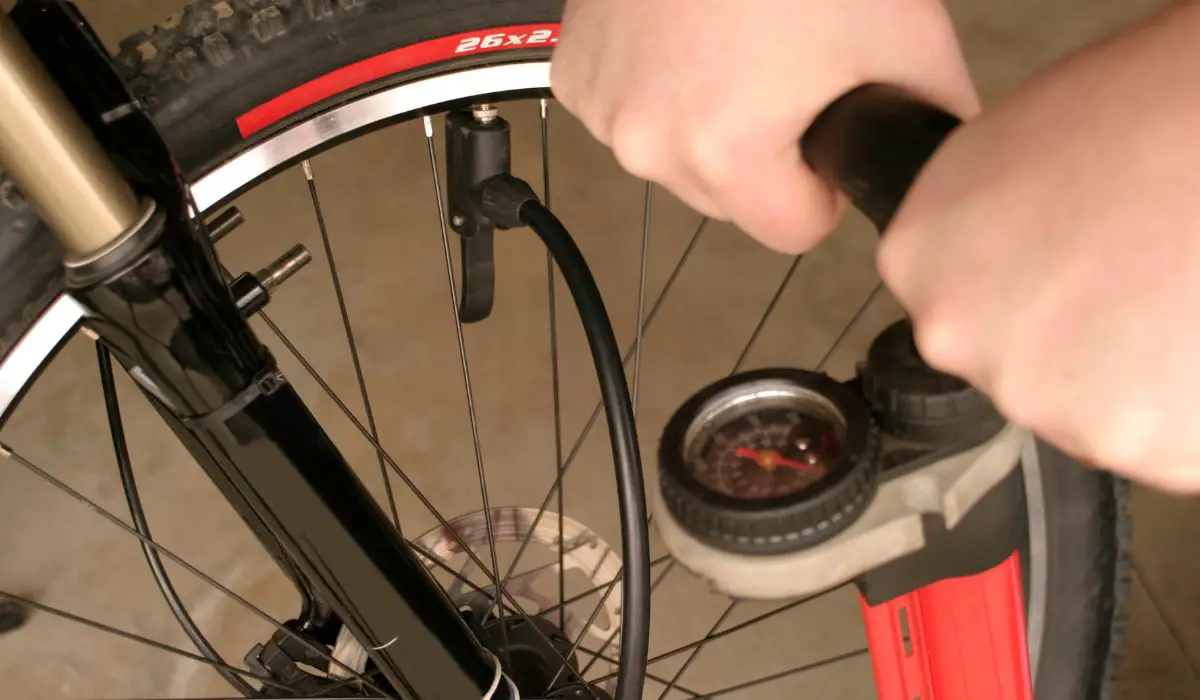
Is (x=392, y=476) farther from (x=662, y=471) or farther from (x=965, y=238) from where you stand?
(x=965, y=238)

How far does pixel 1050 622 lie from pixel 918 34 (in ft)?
1.85

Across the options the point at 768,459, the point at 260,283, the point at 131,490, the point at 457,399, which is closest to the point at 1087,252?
the point at 768,459

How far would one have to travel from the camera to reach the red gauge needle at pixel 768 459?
0.41 m

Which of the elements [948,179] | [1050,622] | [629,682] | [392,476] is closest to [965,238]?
[948,179]

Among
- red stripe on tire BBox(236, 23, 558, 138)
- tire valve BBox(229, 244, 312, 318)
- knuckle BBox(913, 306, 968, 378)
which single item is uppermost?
knuckle BBox(913, 306, 968, 378)

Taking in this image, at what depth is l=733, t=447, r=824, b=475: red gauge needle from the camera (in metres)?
0.41

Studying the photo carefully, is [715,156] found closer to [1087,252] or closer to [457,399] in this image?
[1087,252]

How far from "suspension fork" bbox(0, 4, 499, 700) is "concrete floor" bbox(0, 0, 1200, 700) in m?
0.54

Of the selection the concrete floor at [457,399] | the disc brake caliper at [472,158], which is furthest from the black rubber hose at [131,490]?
the concrete floor at [457,399]

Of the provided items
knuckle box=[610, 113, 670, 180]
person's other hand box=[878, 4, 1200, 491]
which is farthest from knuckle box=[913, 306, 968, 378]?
knuckle box=[610, 113, 670, 180]

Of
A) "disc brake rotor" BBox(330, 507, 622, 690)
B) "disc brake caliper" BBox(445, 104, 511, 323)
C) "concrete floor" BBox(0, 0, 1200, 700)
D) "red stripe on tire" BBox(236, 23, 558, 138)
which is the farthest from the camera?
"concrete floor" BBox(0, 0, 1200, 700)

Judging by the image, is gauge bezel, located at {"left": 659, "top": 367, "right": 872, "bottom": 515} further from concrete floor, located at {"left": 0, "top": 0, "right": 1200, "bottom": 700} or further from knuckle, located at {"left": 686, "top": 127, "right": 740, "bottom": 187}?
concrete floor, located at {"left": 0, "top": 0, "right": 1200, "bottom": 700}

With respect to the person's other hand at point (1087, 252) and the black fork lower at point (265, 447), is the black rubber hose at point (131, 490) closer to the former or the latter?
the black fork lower at point (265, 447)

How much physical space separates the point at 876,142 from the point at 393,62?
356mm
